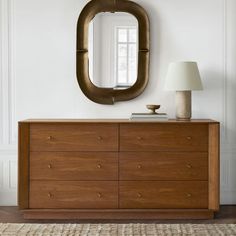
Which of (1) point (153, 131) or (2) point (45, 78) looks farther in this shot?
(2) point (45, 78)

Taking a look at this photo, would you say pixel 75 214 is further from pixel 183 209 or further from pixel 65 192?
pixel 183 209

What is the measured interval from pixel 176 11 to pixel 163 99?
84cm

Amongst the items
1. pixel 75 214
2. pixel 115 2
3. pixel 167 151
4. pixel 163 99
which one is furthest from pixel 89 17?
pixel 75 214

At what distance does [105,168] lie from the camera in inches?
158

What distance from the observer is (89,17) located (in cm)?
447

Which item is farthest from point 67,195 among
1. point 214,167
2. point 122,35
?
point 122,35

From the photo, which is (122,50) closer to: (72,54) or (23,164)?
(72,54)

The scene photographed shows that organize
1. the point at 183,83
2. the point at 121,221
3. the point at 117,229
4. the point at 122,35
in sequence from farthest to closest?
the point at 122,35 < the point at 183,83 < the point at 121,221 < the point at 117,229

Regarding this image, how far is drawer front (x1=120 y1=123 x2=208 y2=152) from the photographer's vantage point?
158 inches

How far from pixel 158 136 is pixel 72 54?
1.18m

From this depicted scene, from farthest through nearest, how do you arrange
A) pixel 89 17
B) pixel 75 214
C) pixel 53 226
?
pixel 89 17 < pixel 75 214 < pixel 53 226

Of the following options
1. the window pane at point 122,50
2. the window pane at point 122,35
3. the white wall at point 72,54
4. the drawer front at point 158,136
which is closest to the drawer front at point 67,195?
the drawer front at point 158,136

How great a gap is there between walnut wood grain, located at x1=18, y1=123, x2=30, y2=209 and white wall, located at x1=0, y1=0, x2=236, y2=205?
561 millimetres

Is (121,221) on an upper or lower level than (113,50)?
lower
